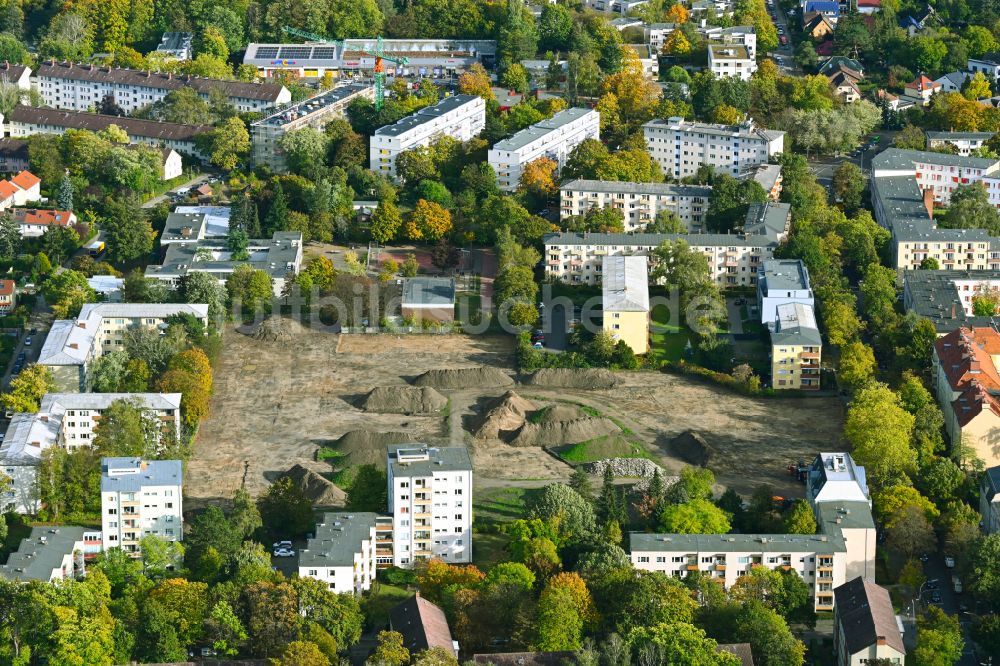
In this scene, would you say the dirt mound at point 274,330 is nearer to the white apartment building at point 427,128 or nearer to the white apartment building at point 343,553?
the white apartment building at point 427,128

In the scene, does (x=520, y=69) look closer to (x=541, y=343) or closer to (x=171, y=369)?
(x=541, y=343)

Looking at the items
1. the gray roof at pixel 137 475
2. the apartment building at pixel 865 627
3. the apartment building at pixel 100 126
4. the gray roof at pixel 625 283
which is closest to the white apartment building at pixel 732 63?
the gray roof at pixel 625 283

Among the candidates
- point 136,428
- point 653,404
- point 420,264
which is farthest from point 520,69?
point 136,428

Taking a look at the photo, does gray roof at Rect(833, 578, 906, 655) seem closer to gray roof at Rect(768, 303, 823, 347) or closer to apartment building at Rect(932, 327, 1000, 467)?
apartment building at Rect(932, 327, 1000, 467)

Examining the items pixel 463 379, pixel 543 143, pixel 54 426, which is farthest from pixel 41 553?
pixel 543 143

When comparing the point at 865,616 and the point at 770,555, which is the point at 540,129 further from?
the point at 865,616
